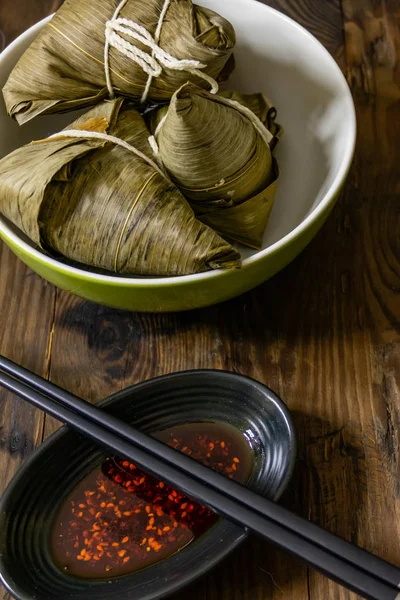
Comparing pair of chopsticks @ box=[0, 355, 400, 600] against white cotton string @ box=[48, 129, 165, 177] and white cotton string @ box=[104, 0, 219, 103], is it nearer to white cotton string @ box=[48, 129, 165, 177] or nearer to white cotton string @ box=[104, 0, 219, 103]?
white cotton string @ box=[48, 129, 165, 177]

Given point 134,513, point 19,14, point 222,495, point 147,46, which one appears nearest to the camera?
point 222,495

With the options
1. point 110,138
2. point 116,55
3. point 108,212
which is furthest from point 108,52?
point 108,212

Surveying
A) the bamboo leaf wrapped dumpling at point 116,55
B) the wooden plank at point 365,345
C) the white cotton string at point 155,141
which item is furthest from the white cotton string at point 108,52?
the wooden plank at point 365,345

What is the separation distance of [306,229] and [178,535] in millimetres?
412

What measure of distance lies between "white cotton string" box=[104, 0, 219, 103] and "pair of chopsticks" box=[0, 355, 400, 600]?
448 millimetres

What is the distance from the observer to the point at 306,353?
3.45 ft

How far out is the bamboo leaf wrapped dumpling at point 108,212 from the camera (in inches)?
36.5

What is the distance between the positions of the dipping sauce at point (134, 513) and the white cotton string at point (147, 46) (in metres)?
0.48

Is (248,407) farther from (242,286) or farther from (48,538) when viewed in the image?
(48,538)

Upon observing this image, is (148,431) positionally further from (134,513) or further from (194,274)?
(194,274)

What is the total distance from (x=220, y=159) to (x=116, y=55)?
222mm

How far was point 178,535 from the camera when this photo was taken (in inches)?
34.4

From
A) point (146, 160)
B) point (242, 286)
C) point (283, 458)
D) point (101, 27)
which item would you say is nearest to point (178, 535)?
point (283, 458)

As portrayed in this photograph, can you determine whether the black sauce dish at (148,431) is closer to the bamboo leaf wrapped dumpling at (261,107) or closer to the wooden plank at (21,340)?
the wooden plank at (21,340)
